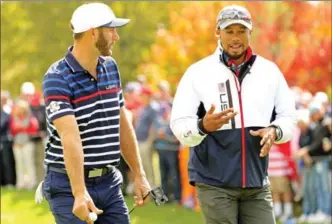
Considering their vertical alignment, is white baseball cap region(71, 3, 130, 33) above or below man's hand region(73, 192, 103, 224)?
above

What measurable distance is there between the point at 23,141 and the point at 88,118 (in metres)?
14.9

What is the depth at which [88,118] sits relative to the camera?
6.63m

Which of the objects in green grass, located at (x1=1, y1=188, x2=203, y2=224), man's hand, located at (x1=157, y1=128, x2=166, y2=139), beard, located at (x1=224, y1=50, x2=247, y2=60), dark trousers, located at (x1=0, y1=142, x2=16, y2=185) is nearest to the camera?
beard, located at (x1=224, y1=50, x2=247, y2=60)

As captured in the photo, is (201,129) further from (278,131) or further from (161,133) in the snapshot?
(161,133)

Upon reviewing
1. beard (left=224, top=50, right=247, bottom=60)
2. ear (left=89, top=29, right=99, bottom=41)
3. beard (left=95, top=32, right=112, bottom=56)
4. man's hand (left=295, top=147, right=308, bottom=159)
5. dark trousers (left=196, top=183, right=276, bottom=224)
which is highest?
ear (left=89, top=29, right=99, bottom=41)

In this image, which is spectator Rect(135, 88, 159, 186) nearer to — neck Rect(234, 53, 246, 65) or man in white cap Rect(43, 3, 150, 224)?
neck Rect(234, 53, 246, 65)

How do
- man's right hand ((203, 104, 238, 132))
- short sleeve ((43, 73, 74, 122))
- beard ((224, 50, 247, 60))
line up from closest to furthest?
short sleeve ((43, 73, 74, 122))
man's right hand ((203, 104, 238, 132))
beard ((224, 50, 247, 60))

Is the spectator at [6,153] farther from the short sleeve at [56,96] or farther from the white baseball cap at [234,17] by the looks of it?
the short sleeve at [56,96]

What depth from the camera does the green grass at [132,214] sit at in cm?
1467

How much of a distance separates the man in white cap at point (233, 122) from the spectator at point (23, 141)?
44.6 ft

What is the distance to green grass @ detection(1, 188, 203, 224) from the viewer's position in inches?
578

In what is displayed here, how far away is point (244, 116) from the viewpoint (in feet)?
24.0

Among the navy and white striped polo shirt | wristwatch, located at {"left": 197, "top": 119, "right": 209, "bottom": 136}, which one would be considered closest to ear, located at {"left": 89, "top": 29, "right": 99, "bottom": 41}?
the navy and white striped polo shirt

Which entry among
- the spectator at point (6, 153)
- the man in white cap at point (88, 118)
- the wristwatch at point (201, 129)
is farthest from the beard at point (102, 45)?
the spectator at point (6, 153)
